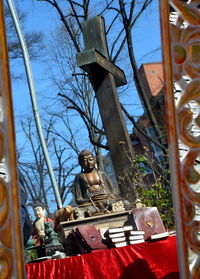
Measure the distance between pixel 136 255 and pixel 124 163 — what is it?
14.2 feet

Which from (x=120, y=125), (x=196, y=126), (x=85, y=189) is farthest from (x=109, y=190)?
(x=196, y=126)

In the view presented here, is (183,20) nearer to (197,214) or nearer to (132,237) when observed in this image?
(197,214)

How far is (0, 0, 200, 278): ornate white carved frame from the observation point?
5.33 feet

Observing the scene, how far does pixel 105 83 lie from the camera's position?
8.12 m

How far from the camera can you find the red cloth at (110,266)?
10.1 ft

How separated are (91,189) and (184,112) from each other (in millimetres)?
4383

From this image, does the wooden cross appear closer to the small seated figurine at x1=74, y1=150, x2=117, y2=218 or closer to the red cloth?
the small seated figurine at x1=74, y1=150, x2=117, y2=218

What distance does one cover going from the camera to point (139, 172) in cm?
649

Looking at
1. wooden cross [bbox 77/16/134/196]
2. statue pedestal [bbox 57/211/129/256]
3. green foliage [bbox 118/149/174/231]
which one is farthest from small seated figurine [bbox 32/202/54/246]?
wooden cross [bbox 77/16/134/196]

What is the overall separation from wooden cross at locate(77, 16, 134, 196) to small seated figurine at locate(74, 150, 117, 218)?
1202 millimetres

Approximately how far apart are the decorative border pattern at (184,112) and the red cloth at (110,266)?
1407 mm

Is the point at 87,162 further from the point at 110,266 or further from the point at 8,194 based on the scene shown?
the point at 8,194

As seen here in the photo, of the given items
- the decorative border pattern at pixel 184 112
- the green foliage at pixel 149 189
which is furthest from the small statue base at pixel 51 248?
the decorative border pattern at pixel 184 112

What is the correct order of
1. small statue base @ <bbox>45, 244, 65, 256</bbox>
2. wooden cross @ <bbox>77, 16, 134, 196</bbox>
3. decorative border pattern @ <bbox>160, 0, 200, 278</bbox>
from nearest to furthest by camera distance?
decorative border pattern @ <bbox>160, 0, 200, 278</bbox>, small statue base @ <bbox>45, 244, 65, 256</bbox>, wooden cross @ <bbox>77, 16, 134, 196</bbox>
